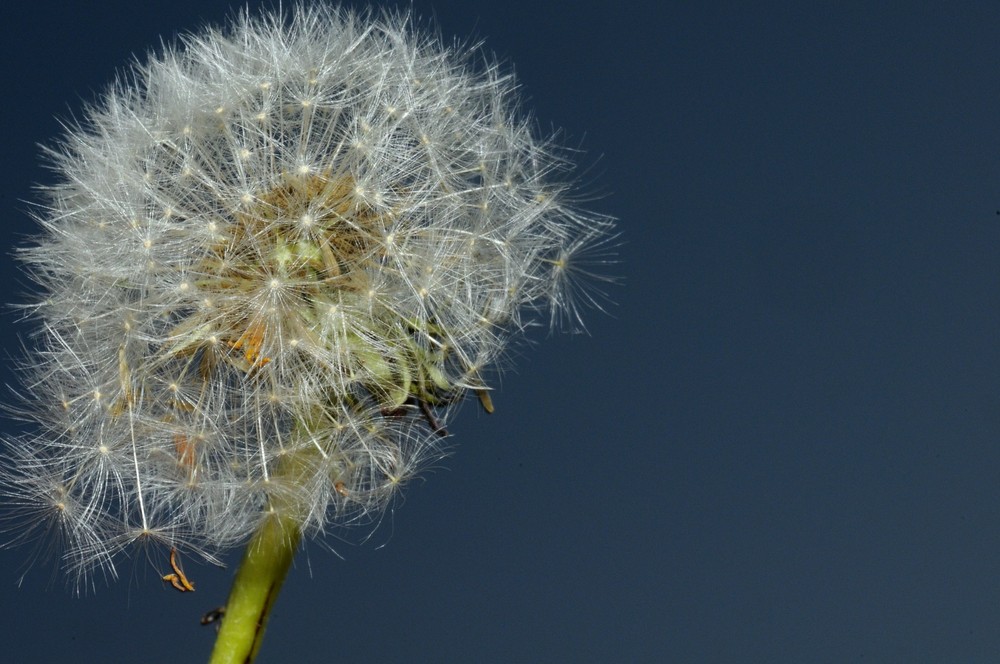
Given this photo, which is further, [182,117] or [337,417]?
[182,117]

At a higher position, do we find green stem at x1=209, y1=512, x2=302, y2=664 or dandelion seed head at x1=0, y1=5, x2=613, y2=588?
dandelion seed head at x1=0, y1=5, x2=613, y2=588

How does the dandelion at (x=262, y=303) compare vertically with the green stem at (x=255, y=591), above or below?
above

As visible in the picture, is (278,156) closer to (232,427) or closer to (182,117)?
(182,117)

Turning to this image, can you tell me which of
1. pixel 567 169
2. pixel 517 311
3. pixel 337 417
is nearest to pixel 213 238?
pixel 337 417

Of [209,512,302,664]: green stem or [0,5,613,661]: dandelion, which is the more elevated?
[0,5,613,661]: dandelion

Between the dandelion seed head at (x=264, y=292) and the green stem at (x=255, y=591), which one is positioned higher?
the dandelion seed head at (x=264, y=292)
